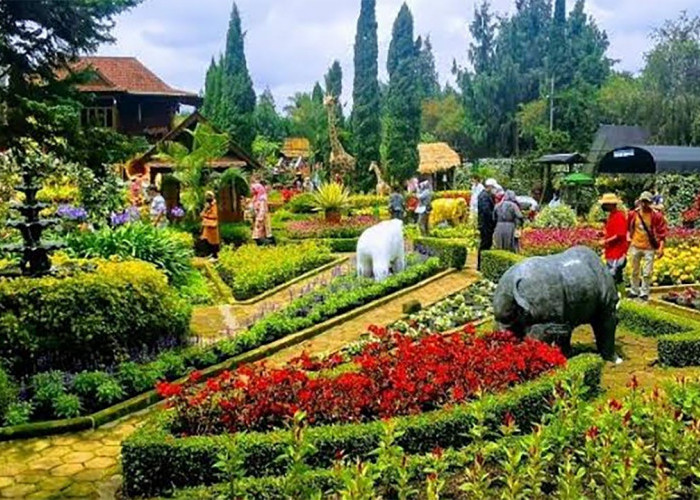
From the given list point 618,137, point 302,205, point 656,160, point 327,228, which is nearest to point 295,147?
point 618,137

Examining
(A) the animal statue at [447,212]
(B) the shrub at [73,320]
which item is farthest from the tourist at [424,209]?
(B) the shrub at [73,320]

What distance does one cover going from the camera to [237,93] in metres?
46.9

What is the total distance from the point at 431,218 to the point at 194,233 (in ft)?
25.4

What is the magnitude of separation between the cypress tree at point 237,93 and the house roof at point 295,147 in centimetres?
877

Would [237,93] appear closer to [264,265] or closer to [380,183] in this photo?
[380,183]

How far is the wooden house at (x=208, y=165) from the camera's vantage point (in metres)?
21.8

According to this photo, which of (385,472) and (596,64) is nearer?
(385,472)

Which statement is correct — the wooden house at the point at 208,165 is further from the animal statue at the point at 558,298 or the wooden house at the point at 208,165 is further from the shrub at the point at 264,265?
the animal statue at the point at 558,298

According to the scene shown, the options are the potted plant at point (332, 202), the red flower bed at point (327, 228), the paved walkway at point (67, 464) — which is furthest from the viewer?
the potted plant at point (332, 202)

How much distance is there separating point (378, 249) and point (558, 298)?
218 inches

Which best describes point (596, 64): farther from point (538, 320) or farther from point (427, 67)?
point (538, 320)

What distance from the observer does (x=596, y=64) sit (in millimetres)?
47938

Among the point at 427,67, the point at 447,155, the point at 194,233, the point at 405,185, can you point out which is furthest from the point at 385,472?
the point at 427,67

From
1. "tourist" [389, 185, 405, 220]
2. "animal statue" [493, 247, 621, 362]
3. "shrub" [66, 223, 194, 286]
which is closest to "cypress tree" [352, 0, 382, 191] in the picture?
"tourist" [389, 185, 405, 220]
